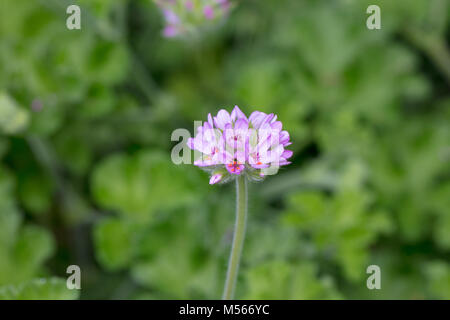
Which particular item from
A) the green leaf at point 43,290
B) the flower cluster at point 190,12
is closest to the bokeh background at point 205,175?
the flower cluster at point 190,12

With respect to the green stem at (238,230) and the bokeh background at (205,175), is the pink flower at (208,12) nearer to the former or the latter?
the bokeh background at (205,175)

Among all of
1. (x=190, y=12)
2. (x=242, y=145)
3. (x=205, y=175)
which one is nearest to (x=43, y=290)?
(x=242, y=145)

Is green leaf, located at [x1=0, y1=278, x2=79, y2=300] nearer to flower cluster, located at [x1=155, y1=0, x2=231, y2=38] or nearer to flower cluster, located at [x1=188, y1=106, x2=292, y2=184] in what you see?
flower cluster, located at [x1=188, y1=106, x2=292, y2=184]

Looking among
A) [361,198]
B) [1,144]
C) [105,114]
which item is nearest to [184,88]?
[105,114]

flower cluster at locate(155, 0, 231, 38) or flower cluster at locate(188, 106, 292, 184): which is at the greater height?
flower cluster at locate(155, 0, 231, 38)

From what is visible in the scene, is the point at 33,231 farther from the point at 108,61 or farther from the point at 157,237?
the point at 108,61

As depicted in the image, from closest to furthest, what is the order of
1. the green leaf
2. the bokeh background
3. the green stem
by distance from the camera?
the green stem → the green leaf → the bokeh background

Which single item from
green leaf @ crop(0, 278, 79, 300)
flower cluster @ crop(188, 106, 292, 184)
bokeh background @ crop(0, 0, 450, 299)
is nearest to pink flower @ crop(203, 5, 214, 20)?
bokeh background @ crop(0, 0, 450, 299)
